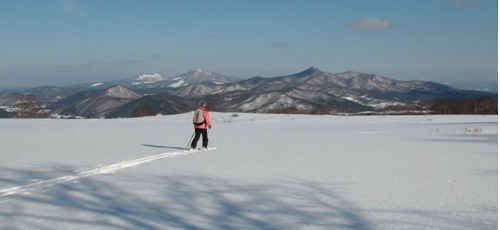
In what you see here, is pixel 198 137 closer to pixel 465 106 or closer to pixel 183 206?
pixel 183 206

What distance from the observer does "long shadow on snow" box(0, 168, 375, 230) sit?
460 centimetres

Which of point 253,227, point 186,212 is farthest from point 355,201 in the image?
point 186,212

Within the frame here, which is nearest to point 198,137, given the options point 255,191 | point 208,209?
point 255,191

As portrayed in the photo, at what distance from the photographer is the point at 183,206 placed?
210 inches

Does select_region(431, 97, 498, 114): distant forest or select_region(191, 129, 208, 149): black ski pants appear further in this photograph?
select_region(431, 97, 498, 114): distant forest

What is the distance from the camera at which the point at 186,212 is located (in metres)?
5.05

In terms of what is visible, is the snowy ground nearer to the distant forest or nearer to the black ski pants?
the black ski pants

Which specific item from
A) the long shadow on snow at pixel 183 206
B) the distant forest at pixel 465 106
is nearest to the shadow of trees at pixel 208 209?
the long shadow on snow at pixel 183 206

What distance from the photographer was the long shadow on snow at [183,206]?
4598mm

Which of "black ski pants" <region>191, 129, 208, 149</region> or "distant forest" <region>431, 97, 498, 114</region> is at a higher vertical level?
"distant forest" <region>431, 97, 498, 114</region>

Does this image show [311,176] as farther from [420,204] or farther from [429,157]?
[429,157]

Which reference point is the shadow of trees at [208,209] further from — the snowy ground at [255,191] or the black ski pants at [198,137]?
the black ski pants at [198,137]

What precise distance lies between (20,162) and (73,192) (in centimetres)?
408

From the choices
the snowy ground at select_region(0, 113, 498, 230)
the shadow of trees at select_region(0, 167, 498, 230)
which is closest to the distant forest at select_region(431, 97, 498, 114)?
the snowy ground at select_region(0, 113, 498, 230)
